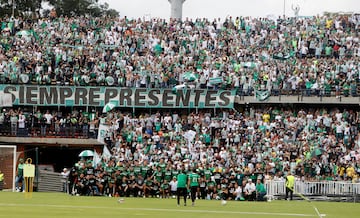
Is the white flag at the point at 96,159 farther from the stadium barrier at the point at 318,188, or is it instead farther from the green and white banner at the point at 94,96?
the stadium barrier at the point at 318,188

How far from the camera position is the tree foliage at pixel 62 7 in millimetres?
83312

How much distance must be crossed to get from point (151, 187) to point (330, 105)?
13065mm

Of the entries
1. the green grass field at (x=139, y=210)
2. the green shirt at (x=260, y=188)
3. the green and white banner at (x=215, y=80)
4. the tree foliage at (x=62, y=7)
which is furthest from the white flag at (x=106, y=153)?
the tree foliage at (x=62, y=7)

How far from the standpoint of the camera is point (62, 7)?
3600 inches

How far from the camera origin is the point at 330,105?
169 ft

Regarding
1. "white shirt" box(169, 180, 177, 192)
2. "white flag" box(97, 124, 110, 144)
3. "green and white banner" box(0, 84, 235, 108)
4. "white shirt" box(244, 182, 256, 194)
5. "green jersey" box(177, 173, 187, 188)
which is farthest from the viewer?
"green and white banner" box(0, 84, 235, 108)

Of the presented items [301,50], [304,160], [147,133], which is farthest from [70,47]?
[304,160]

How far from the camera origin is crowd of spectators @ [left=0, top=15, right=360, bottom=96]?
170 feet

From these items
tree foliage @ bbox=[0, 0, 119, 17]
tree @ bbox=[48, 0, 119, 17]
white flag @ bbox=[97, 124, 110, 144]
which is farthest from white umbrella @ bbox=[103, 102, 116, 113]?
tree @ bbox=[48, 0, 119, 17]

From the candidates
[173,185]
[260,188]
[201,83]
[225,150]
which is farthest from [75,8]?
[260,188]

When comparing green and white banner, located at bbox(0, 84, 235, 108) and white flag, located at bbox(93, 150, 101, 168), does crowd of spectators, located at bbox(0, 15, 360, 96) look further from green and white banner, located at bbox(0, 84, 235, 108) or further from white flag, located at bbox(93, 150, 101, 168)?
white flag, located at bbox(93, 150, 101, 168)

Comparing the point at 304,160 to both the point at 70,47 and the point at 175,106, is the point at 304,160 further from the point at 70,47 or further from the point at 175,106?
the point at 70,47

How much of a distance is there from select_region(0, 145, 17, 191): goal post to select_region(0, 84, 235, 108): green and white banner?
4195 millimetres

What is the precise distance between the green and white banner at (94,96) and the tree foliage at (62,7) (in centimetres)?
3043
